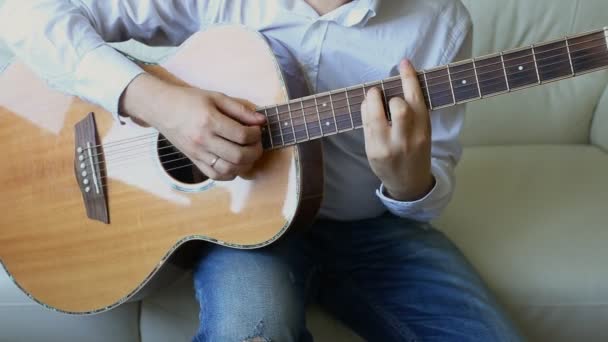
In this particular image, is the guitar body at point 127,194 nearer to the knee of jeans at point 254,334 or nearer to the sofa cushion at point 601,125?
the knee of jeans at point 254,334

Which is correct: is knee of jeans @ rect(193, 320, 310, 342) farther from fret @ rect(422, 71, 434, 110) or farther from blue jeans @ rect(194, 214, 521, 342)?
fret @ rect(422, 71, 434, 110)

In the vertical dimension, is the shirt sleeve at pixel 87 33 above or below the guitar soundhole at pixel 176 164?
above

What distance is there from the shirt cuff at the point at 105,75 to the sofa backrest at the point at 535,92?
942 millimetres

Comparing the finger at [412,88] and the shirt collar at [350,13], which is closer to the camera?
the finger at [412,88]

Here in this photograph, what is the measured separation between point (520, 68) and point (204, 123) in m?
0.44

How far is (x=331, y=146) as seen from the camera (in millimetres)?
929

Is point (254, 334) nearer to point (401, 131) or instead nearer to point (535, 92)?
point (401, 131)

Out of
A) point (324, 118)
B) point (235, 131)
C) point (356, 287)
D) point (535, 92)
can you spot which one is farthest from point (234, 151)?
point (535, 92)

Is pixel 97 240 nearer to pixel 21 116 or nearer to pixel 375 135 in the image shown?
pixel 21 116

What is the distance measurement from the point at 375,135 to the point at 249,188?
0.21 meters

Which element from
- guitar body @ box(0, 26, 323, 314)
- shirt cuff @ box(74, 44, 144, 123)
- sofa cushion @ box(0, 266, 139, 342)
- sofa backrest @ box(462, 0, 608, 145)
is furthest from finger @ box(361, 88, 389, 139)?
sofa backrest @ box(462, 0, 608, 145)

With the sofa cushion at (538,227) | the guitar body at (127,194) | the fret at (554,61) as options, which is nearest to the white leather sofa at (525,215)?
the sofa cushion at (538,227)

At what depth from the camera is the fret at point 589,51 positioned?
67 centimetres

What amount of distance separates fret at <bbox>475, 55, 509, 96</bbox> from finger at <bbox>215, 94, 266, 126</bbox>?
30 centimetres
